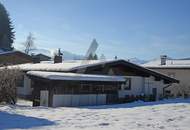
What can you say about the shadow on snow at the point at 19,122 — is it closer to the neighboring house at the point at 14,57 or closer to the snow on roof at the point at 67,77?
the snow on roof at the point at 67,77

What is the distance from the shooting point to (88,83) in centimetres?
2489

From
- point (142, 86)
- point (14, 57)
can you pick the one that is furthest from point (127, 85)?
→ point (14, 57)

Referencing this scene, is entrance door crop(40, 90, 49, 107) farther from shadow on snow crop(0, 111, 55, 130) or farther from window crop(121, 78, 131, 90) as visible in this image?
window crop(121, 78, 131, 90)

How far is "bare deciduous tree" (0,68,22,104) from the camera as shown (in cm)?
2225

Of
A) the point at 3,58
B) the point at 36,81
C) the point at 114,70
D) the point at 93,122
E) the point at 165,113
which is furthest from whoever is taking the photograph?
the point at 3,58

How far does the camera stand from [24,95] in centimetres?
3095

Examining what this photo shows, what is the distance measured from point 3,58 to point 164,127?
39.2 meters

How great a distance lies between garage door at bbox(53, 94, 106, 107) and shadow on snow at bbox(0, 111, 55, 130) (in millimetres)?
7515

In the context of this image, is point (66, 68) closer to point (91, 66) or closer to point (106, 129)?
point (91, 66)

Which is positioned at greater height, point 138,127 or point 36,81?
point 36,81

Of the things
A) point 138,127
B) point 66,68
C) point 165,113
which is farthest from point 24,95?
point 138,127

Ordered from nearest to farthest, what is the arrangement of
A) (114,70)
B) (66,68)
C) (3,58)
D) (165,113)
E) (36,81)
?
(165,113)
(36,81)
(66,68)
(114,70)
(3,58)

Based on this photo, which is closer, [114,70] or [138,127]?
[138,127]

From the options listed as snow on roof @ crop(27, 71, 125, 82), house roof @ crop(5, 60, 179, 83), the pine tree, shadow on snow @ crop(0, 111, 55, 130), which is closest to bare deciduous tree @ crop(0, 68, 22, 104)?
snow on roof @ crop(27, 71, 125, 82)
